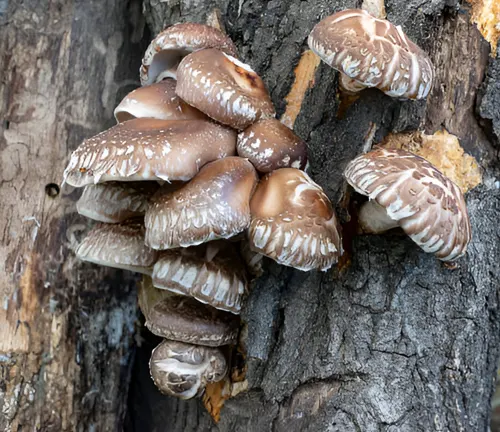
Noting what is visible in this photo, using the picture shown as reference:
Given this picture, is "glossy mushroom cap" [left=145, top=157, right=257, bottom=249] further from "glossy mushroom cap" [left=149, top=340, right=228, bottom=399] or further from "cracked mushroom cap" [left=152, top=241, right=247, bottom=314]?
"glossy mushroom cap" [left=149, top=340, right=228, bottom=399]

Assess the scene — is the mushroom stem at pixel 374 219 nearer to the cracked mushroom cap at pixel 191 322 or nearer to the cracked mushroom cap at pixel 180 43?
the cracked mushroom cap at pixel 191 322

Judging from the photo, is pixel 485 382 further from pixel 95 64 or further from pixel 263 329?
pixel 95 64

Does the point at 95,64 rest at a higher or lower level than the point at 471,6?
lower

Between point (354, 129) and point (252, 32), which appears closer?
point (354, 129)

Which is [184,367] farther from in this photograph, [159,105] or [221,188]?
[159,105]

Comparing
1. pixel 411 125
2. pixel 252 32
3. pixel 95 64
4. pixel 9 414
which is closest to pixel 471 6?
pixel 411 125

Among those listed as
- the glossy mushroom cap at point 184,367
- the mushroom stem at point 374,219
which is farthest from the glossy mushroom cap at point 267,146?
the glossy mushroom cap at point 184,367
